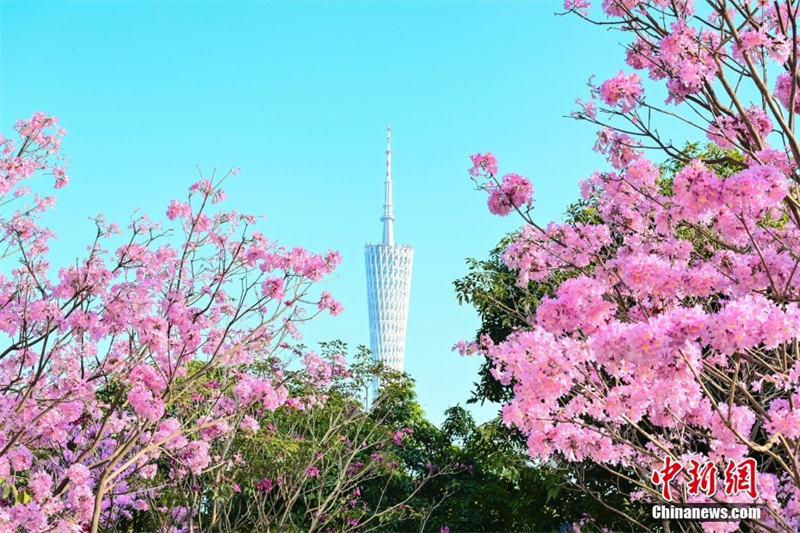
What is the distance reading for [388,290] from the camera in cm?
6066

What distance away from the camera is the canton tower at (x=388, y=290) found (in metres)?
60.7

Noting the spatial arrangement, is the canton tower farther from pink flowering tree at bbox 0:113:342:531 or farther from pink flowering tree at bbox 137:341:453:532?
pink flowering tree at bbox 0:113:342:531

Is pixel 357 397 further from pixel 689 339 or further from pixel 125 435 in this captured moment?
pixel 689 339

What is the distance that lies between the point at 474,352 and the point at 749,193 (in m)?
2.99

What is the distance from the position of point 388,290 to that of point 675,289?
5755cm

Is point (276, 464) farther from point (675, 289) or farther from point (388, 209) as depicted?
point (388, 209)

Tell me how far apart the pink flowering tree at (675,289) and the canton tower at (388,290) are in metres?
56.0

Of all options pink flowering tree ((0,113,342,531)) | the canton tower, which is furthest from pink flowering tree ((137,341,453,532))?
the canton tower

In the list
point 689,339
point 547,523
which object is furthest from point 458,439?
point 689,339

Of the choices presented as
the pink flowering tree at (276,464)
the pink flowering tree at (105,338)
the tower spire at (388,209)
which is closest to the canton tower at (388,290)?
the tower spire at (388,209)

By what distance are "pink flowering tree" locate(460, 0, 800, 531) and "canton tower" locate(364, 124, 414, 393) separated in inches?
2203

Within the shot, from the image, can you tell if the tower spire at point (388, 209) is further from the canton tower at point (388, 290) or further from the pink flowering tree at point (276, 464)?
the pink flowering tree at point (276, 464)

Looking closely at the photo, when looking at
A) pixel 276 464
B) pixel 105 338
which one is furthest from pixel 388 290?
pixel 105 338

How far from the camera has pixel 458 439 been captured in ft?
45.0
